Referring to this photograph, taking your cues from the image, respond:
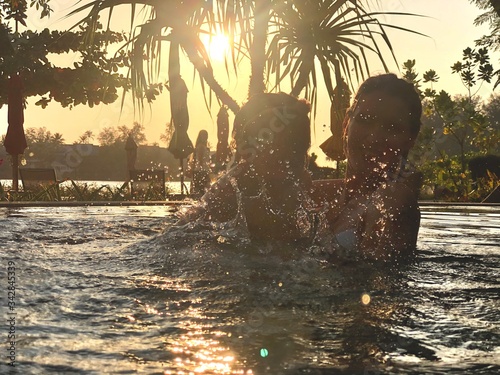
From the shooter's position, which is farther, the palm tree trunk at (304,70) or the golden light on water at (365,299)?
the palm tree trunk at (304,70)

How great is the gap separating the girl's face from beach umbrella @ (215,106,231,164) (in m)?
7.56

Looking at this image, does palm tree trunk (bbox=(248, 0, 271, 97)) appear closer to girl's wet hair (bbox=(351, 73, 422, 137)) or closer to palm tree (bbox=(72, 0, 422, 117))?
palm tree (bbox=(72, 0, 422, 117))

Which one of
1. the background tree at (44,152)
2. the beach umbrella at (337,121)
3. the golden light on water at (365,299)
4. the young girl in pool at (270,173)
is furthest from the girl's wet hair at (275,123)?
the background tree at (44,152)

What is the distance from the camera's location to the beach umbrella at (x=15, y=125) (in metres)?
13.5

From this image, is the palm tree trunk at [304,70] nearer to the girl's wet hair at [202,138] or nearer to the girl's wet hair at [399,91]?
the girl's wet hair at [202,138]

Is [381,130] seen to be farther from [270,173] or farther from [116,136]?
[116,136]

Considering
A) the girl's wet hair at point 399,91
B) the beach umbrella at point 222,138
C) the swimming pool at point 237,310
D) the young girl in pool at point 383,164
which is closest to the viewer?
the swimming pool at point 237,310

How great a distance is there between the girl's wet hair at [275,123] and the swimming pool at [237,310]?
0.59m

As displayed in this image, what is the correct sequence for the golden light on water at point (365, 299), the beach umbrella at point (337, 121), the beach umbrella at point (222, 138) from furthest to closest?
the beach umbrella at point (222, 138) → the beach umbrella at point (337, 121) → the golden light on water at point (365, 299)

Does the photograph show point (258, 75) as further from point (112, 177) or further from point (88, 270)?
point (112, 177)

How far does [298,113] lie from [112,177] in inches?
3463

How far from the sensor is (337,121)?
12.2 meters

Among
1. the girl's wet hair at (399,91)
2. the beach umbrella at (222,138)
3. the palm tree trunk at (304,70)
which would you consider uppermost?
the palm tree trunk at (304,70)

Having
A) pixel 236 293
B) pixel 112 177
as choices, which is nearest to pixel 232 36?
pixel 236 293
